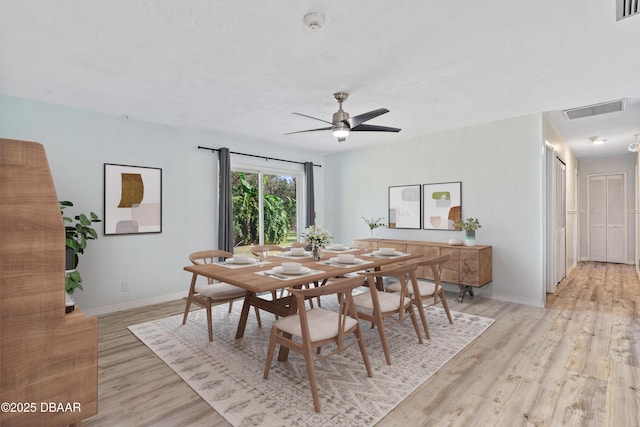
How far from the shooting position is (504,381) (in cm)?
245

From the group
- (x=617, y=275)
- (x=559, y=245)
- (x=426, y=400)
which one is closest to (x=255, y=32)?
(x=426, y=400)

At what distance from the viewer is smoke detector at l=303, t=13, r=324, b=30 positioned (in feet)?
6.84

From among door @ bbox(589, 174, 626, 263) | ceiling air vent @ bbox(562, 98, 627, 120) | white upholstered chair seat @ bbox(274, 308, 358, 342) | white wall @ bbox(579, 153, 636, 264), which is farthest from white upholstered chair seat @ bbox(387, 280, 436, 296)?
door @ bbox(589, 174, 626, 263)

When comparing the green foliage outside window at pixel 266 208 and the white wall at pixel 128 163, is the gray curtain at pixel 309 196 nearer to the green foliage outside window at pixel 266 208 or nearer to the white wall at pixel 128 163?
the green foliage outside window at pixel 266 208

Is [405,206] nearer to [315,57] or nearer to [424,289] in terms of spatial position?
[424,289]

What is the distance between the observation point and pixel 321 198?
699cm

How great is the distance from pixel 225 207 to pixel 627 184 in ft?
29.0

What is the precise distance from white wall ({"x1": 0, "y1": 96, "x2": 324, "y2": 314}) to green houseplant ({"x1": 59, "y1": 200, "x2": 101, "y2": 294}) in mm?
243

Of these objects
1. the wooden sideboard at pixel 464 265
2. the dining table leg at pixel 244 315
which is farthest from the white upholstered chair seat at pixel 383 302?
the wooden sideboard at pixel 464 265

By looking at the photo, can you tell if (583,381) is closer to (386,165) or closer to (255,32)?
(255,32)

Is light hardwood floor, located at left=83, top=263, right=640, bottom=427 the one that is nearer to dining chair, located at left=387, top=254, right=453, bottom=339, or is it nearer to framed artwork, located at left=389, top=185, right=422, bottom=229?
dining chair, located at left=387, top=254, right=453, bottom=339

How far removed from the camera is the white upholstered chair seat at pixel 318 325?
2254mm

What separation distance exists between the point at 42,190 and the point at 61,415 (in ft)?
4.13

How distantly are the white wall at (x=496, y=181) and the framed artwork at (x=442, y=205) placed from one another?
0.28 feet
